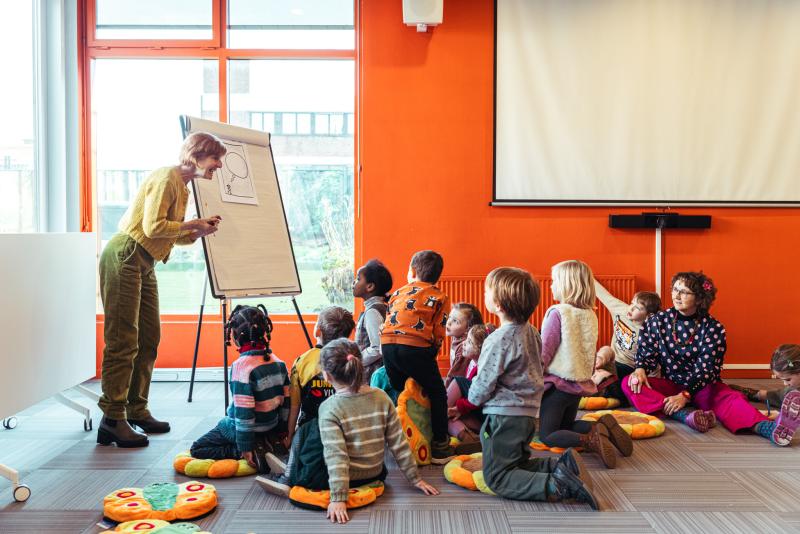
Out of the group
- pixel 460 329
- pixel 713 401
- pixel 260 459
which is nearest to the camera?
pixel 260 459

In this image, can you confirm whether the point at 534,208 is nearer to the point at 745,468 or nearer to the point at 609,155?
the point at 609,155

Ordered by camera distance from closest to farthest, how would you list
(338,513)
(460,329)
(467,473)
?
(338,513) → (467,473) → (460,329)

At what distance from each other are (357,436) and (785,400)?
2.16 metres

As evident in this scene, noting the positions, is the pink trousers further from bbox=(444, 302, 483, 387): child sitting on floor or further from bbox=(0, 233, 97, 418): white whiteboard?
bbox=(0, 233, 97, 418): white whiteboard

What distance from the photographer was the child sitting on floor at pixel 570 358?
10.2 ft

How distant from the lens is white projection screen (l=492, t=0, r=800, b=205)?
4723mm

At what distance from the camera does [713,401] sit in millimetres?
3725

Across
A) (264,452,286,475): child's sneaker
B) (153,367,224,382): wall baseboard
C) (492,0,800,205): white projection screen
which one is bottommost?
(153,367,224,382): wall baseboard

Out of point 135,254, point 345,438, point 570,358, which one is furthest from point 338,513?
point 135,254

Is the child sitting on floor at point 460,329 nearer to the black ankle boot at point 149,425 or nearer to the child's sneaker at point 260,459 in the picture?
the child's sneaker at point 260,459

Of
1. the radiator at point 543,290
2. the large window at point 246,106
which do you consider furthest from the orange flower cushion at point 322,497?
the large window at point 246,106

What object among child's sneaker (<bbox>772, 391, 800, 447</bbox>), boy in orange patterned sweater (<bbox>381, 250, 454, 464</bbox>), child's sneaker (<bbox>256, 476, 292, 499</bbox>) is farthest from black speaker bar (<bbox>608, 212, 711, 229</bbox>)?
child's sneaker (<bbox>256, 476, 292, 499</bbox>)

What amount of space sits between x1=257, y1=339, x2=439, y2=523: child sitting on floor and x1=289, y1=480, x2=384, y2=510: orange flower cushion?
0.10ft

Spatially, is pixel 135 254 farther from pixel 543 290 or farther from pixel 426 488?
pixel 543 290
